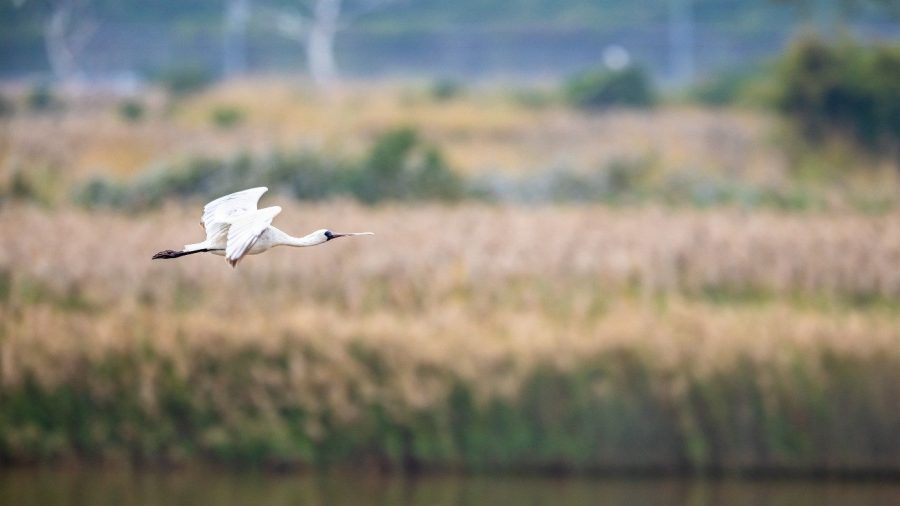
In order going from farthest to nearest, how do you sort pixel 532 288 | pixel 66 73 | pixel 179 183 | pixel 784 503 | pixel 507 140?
pixel 66 73 → pixel 507 140 → pixel 179 183 → pixel 532 288 → pixel 784 503

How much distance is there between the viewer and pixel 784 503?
14.9 m

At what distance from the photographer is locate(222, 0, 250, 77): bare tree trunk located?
44125 millimetres

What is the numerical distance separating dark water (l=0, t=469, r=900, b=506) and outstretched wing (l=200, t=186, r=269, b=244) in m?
5.79

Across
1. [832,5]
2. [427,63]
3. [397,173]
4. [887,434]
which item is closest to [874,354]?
[887,434]

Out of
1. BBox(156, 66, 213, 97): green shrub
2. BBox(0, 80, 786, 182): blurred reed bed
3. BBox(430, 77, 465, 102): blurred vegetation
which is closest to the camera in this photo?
BBox(0, 80, 786, 182): blurred reed bed

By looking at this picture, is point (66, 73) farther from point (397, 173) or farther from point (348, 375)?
point (348, 375)

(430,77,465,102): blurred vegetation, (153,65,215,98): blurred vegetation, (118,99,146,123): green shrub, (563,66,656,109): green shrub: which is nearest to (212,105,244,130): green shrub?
(118,99,146,123): green shrub

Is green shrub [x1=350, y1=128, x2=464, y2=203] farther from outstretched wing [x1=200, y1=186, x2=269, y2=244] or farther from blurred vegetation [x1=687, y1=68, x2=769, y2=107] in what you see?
outstretched wing [x1=200, y1=186, x2=269, y2=244]

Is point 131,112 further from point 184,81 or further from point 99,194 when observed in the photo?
point 99,194

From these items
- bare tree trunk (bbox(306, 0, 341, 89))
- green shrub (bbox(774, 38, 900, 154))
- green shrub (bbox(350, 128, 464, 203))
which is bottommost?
green shrub (bbox(350, 128, 464, 203))

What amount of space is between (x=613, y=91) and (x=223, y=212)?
2383cm

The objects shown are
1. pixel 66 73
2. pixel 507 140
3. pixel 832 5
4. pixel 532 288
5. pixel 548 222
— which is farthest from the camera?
pixel 66 73

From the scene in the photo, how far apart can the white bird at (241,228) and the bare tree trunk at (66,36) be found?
34557mm

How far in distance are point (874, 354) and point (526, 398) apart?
343 cm
